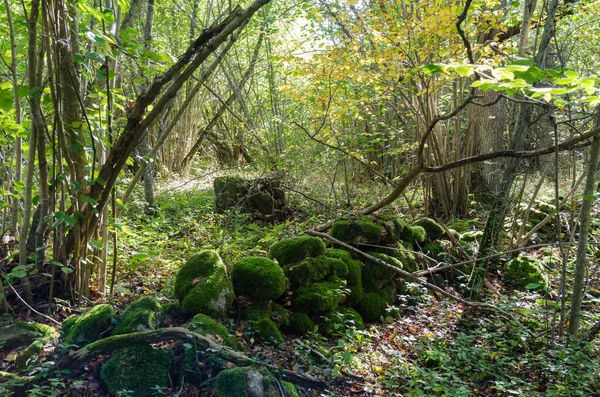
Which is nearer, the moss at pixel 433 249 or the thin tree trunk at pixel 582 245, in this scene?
the thin tree trunk at pixel 582 245

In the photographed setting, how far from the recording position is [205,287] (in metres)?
3.55

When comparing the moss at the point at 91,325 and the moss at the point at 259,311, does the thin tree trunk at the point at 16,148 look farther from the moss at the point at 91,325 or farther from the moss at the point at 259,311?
the moss at the point at 259,311

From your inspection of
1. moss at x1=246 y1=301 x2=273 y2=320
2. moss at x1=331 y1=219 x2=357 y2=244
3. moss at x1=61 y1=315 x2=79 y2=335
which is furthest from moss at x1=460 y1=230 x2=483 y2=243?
moss at x1=61 y1=315 x2=79 y2=335

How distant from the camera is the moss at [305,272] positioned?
13.7ft

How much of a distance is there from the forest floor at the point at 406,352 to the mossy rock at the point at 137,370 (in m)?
0.08

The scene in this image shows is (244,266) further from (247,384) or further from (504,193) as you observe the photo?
(504,193)

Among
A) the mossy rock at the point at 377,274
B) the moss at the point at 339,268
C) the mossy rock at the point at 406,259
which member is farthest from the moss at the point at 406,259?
the moss at the point at 339,268

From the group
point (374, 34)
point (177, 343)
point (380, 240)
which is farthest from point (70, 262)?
point (374, 34)

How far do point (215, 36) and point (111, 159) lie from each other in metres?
1.22

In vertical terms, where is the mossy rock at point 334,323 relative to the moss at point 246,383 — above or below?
below

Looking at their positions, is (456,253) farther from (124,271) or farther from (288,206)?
(124,271)

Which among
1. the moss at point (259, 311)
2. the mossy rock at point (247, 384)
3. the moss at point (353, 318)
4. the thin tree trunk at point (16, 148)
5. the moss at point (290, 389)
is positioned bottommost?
the moss at point (353, 318)

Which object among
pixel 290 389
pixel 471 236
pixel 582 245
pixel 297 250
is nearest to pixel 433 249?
pixel 471 236

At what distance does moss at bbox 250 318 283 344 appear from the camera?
348 centimetres
